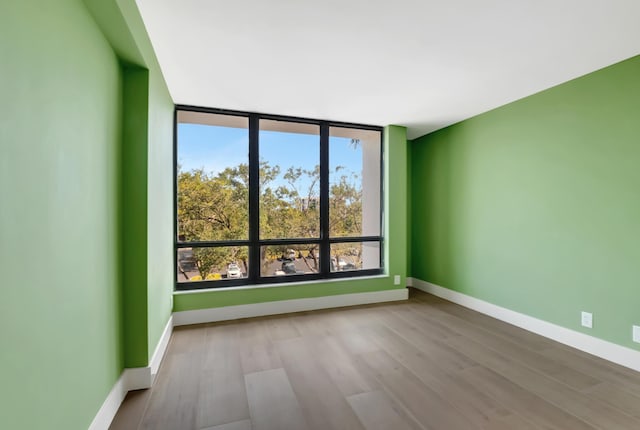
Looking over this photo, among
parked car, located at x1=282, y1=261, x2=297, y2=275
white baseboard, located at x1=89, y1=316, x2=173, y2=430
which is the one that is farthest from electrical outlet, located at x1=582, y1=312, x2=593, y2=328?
white baseboard, located at x1=89, y1=316, x2=173, y2=430

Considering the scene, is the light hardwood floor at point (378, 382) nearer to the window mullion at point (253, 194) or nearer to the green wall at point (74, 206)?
the green wall at point (74, 206)

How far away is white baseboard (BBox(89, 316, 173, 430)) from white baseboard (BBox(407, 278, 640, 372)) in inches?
141

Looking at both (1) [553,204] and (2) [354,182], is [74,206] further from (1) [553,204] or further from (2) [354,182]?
(1) [553,204]

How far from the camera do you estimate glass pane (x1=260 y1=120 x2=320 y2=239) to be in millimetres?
3750

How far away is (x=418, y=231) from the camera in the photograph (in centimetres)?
488

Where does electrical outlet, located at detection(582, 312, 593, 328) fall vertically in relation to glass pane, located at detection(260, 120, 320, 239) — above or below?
below

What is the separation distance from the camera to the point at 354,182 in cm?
422

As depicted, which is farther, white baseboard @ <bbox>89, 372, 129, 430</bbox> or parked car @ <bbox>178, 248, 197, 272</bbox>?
parked car @ <bbox>178, 248, 197, 272</bbox>

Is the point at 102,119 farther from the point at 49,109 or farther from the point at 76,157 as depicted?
the point at 49,109

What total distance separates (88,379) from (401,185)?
3.89 metres

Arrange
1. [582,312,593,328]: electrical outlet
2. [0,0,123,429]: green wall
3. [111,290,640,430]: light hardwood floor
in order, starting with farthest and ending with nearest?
[582,312,593,328]: electrical outlet < [111,290,640,430]: light hardwood floor < [0,0,123,429]: green wall

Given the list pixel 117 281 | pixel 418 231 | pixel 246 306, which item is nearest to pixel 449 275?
pixel 418 231

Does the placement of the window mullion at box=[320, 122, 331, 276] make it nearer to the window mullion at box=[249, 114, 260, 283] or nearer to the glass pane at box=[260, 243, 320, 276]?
the glass pane at box=[260, 243, 320, 276]

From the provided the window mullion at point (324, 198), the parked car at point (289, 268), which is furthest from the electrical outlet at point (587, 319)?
the parked car at point (289, 268)
